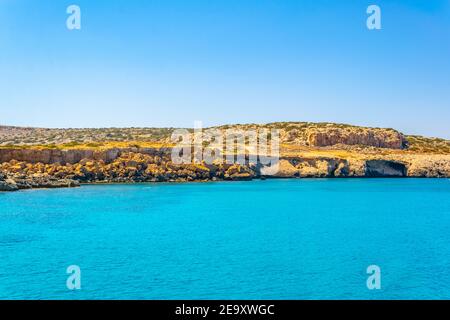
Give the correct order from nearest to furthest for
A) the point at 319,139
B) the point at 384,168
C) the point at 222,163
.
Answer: the point at 222,163, the point at 384,168, the point at 319,139

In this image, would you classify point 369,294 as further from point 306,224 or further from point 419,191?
point 419,191

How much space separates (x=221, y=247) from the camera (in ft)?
65.5

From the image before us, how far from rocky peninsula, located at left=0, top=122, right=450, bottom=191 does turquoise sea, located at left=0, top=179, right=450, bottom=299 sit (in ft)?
48.8

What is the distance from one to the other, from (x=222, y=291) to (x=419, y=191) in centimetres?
4037

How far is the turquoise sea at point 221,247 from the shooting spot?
14.1 m

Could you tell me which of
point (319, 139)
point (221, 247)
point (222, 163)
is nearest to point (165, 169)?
point (222, 163)

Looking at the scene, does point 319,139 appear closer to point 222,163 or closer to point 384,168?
point 384,168

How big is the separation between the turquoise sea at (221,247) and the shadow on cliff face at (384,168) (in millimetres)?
27319

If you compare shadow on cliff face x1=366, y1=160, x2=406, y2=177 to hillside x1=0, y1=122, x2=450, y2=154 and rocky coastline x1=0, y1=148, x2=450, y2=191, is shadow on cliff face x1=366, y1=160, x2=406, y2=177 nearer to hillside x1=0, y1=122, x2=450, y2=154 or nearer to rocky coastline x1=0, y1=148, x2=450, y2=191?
rocky coastline x1=0, y1=148, x2=450, y2=191

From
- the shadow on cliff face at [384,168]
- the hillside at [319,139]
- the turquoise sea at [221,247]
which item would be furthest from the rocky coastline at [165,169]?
the turquoise sea at [221,247]

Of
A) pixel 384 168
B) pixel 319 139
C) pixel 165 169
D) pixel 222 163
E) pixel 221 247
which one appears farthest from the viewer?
pixel 319 139

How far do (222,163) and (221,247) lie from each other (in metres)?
39.6

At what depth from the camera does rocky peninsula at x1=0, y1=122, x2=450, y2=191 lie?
173 feet
